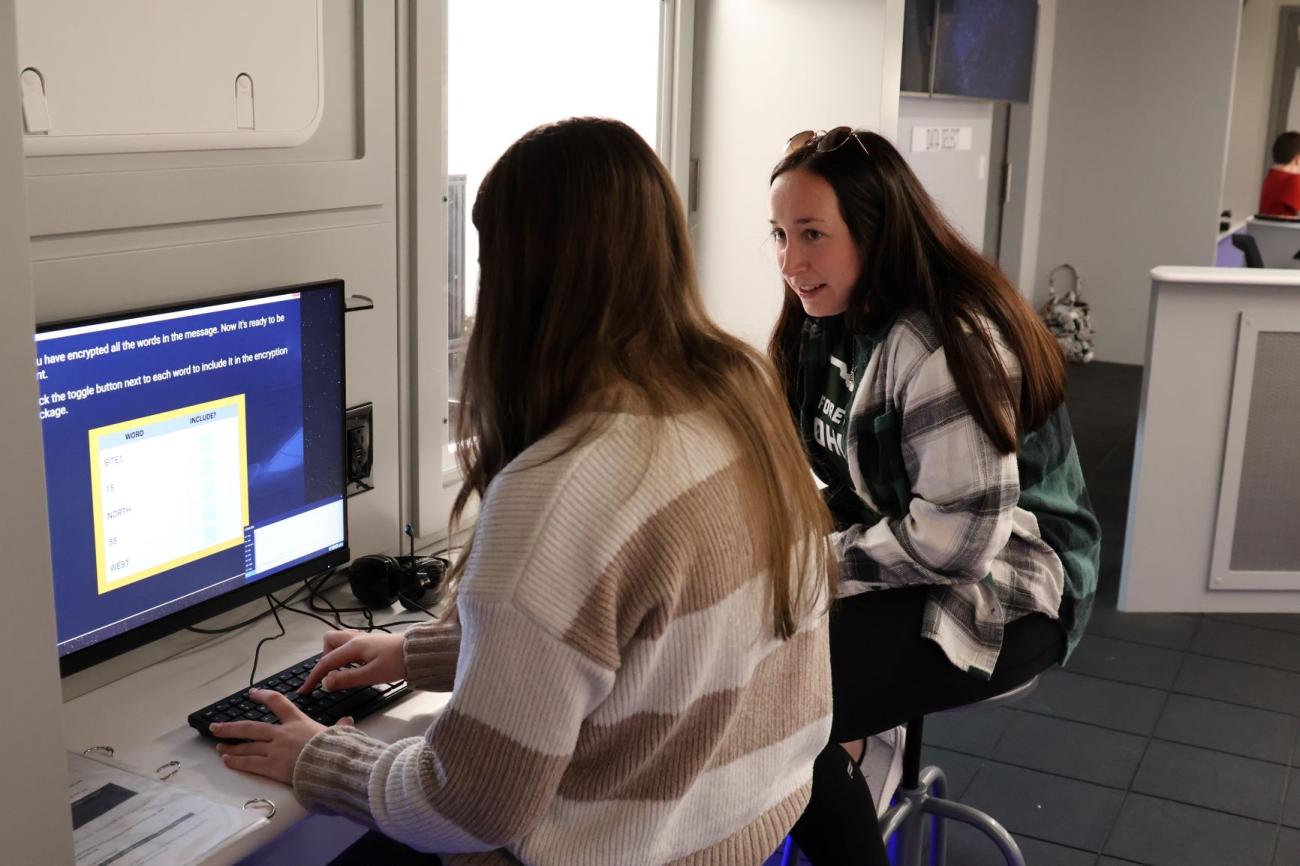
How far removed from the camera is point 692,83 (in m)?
2.88

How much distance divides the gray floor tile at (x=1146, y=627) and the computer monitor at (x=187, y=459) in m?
2.60

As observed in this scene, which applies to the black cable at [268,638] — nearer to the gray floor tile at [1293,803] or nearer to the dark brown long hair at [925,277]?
the dark brown long hair at [925,277]

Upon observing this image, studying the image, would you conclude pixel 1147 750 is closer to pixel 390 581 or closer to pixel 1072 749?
pixel 1072 749

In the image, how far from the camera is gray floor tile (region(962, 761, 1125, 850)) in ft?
8.62

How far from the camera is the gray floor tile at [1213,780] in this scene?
2738 millimetres

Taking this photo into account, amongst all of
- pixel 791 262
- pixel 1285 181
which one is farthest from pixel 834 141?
pixel 1285 181

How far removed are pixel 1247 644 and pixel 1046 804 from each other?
4.03ft

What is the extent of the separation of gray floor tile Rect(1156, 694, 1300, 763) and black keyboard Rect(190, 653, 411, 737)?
2.21 m

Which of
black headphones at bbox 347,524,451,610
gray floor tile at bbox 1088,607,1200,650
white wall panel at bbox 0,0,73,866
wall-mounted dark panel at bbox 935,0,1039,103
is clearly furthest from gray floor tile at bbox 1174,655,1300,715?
white wall panel at bbox 0,0,73,866

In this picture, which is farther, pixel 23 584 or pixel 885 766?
pixel 885 766

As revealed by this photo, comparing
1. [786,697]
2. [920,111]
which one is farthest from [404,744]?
[920,111]

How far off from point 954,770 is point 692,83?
1.66 meters

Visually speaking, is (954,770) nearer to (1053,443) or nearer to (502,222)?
(1053,443)

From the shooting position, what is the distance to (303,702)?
150 centimetres
